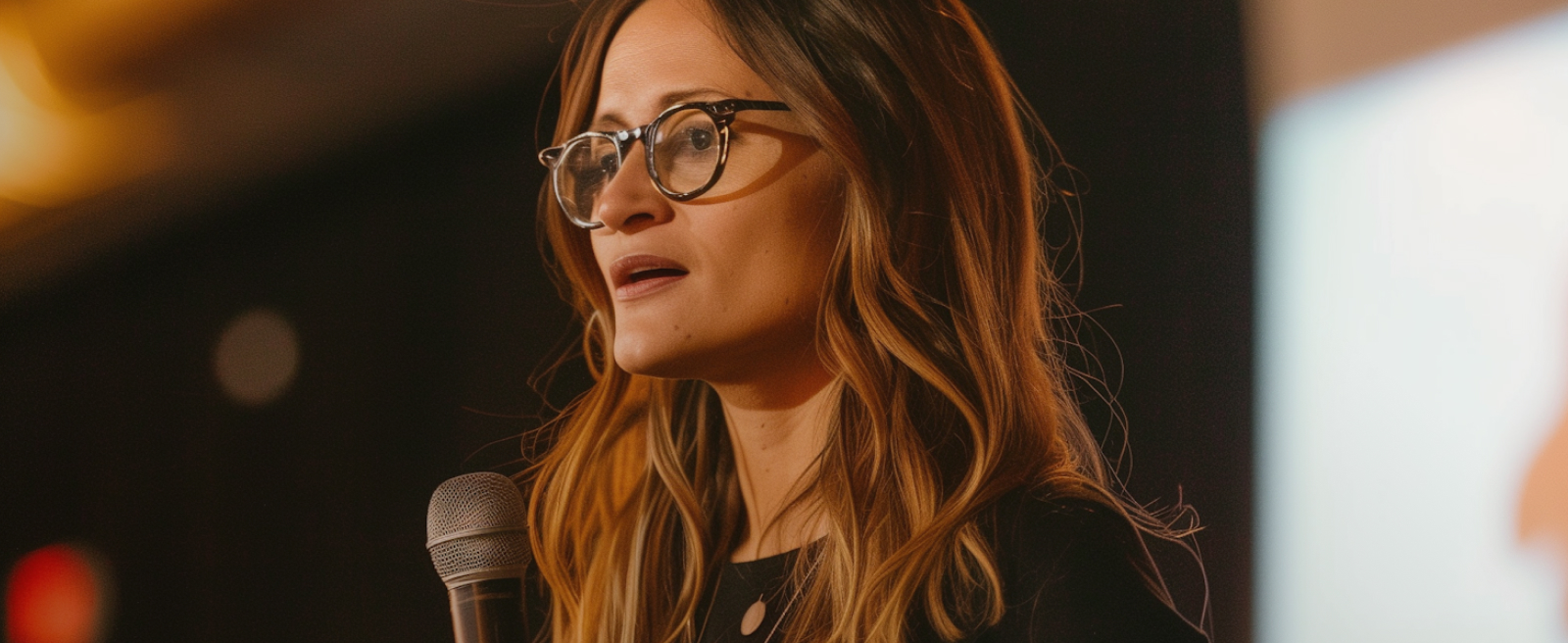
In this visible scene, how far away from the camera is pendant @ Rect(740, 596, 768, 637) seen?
4.03ft

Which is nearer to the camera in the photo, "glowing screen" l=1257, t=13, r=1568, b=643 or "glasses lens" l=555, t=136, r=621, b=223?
"glowing screen" l=1257, t=13, r=1568, b=643

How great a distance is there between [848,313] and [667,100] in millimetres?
302

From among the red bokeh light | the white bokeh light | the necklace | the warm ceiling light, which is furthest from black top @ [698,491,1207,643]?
the warm ceiling light

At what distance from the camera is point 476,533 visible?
46.4 inches

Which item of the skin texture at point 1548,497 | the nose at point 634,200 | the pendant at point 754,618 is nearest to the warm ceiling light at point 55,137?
the nose at point 634,200

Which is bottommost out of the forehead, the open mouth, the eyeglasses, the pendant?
the pendant

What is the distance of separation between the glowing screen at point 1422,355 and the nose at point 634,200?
63 cm

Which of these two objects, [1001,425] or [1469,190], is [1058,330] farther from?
[1469,190]

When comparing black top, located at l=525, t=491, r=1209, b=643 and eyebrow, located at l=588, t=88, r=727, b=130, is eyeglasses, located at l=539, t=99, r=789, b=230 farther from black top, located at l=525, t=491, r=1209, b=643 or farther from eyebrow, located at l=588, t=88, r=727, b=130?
black top, located at l=525, t=491, r=1209, b=643

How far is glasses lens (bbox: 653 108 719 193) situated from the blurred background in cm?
33

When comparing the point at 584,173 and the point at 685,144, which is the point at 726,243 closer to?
the point at 685,144

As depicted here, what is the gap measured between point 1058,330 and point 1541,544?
49 centimetres

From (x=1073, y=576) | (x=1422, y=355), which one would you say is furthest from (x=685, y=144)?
(x=1422, y=355)

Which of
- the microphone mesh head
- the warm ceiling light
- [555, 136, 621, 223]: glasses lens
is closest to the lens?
the microphone mesh head
